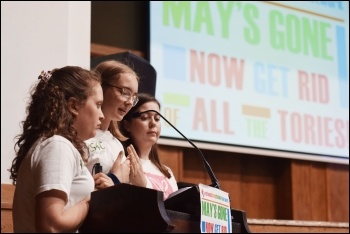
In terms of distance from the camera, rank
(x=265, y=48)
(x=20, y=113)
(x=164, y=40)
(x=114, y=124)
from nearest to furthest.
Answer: (x=114, y=124), (x=20, y=113), (x=164, y=40), (x=265, y=48)

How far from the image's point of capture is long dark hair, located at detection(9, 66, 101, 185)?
5.76 feet

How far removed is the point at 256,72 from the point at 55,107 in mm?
3240

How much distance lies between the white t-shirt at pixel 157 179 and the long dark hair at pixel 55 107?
73cm

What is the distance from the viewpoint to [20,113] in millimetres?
3518

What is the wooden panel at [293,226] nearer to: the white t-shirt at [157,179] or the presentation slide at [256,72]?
the presentation slide at [256,72]

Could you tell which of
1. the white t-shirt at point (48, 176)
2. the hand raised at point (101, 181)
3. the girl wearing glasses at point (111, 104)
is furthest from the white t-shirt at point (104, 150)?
the white t-shirt at point (48, 176)

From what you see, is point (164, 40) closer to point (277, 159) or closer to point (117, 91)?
point (277, 159)

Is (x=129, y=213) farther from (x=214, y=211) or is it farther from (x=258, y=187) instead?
(x=258, y=187)

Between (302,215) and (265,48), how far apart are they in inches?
48.2

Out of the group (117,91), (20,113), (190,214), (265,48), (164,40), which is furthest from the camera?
(265,48)

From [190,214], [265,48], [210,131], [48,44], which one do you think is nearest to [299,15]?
[265,48]

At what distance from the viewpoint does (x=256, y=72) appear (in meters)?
4.87

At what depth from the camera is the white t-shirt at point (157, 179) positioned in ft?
8.23

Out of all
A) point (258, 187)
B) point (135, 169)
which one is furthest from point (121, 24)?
point (135, 169)
